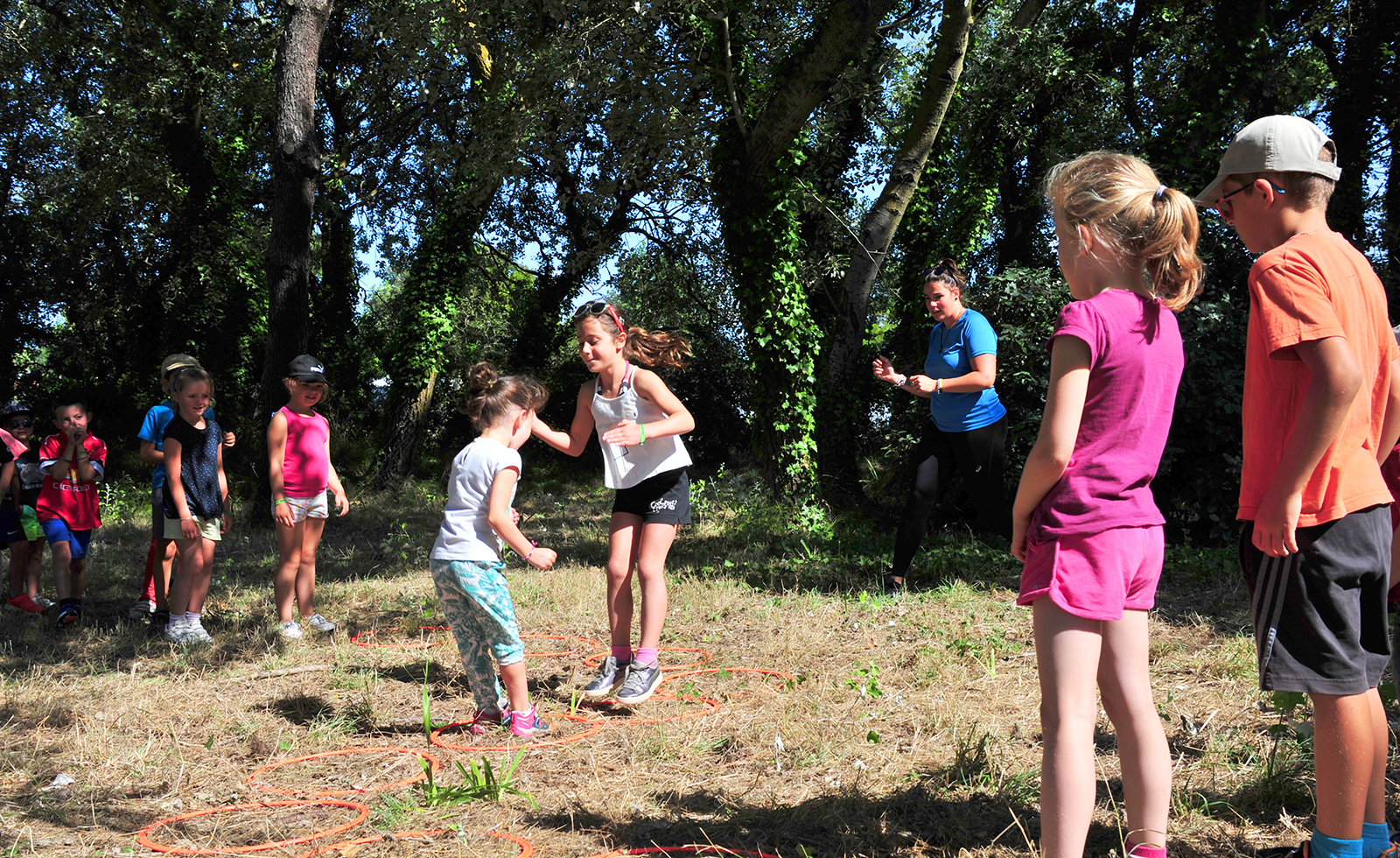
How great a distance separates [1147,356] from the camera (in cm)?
220

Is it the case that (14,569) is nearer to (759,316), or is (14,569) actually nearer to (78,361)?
(759,316)

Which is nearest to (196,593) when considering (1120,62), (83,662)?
(83,662)

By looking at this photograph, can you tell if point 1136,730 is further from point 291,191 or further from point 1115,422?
point 291,191

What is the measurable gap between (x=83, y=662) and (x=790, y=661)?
12.7 feet

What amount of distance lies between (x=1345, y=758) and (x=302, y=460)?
17.1ft

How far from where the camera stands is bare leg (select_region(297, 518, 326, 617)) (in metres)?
5.66

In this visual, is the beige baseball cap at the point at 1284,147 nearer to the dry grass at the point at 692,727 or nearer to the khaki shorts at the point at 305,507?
the dry grass at the point at 692,727

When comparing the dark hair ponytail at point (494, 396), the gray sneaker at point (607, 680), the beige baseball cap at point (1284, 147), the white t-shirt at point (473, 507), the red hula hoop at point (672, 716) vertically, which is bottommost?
the red hula hoop at point (672, 716)

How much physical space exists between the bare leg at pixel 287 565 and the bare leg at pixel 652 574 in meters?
2.53

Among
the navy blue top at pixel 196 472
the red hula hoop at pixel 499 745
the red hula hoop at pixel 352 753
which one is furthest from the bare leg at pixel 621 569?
→ the navy blue top at pixel 196 472

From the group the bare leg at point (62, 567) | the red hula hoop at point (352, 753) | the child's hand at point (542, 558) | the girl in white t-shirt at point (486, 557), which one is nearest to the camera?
the red hula hoop at point (352, 753)

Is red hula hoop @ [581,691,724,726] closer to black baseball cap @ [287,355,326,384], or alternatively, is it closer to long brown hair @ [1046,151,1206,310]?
long brown hair @ [1046,151,1206,310]

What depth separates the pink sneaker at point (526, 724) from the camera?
3834 mm

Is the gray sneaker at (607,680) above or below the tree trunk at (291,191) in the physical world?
below
